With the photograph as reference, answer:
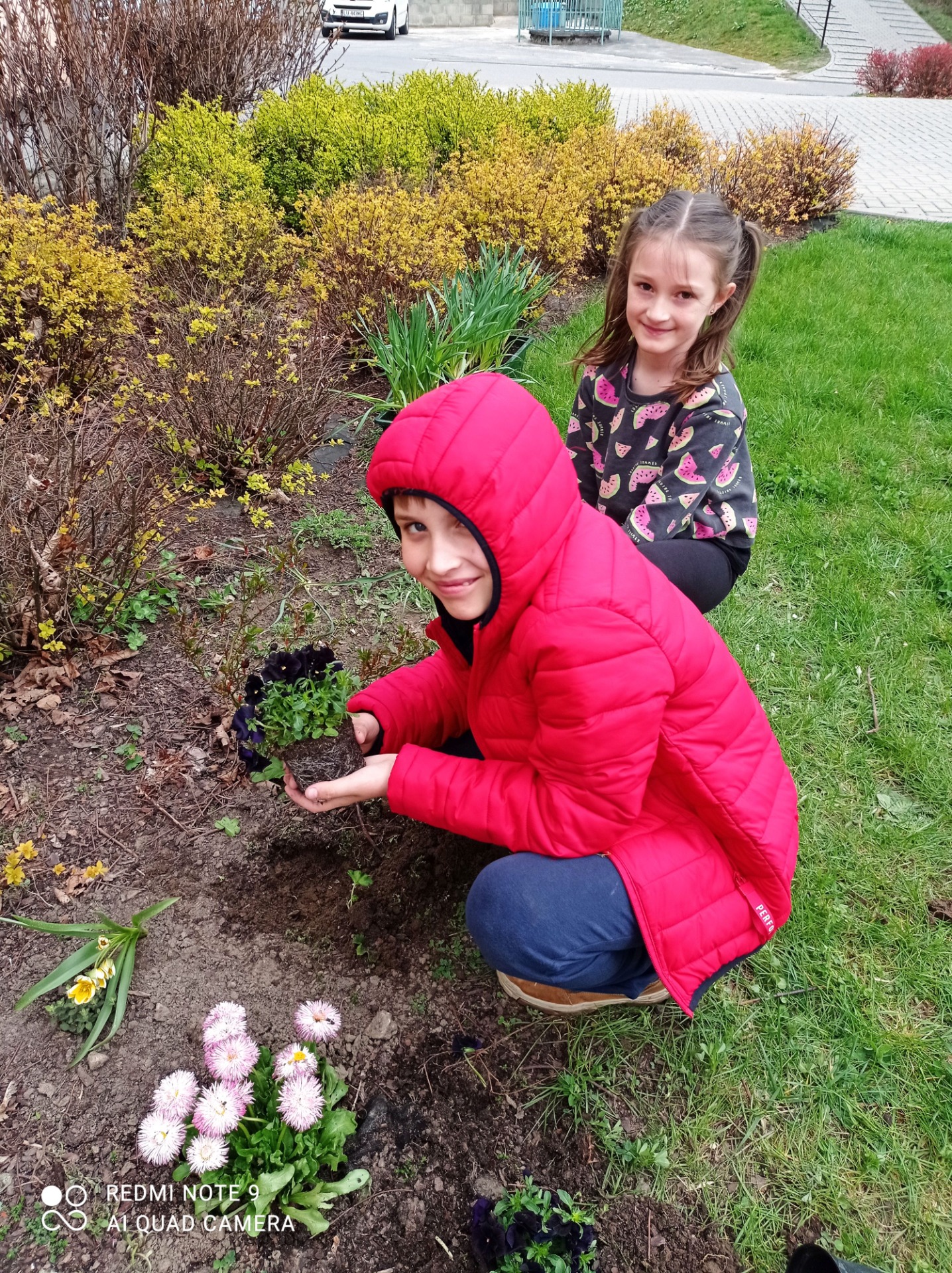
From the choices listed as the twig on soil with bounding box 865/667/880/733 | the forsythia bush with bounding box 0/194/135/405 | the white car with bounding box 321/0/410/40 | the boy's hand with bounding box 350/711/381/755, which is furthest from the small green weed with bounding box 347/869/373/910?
the white car with bounding box 321/0/410/40

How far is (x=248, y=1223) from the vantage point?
4.67 ft

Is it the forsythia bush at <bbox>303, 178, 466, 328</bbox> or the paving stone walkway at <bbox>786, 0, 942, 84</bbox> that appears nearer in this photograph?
the forsythia bush at <bbox>303, 178, 466, 328</bbox>

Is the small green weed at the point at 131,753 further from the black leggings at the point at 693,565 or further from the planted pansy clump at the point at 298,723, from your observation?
the black leggings at the point at 693,565

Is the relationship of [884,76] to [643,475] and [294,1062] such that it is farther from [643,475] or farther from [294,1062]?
[294,1062]

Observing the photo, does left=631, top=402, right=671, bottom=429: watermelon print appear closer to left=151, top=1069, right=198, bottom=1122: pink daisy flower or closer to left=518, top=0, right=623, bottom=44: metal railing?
left=151, top=1069, right=198, bottom=1122: pink daisy flower

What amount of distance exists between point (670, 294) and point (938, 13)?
101ft

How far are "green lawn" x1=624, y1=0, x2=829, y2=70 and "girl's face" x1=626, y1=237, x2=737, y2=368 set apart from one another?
876 inches

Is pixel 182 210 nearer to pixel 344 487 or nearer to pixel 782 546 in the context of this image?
pixel 344 487

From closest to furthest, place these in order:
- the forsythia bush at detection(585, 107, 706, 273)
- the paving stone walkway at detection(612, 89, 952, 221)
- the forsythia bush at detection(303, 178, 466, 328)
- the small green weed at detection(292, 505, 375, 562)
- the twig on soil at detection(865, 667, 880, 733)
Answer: the twig on soil at detection(865, 667, 880, 733) < the small green weed at detection(292, 505, 375, 562) < the forsythia bush at detection(303, 178, 466, 328) < the forsythia bush at detection(585, 107, 706, 273) < the paving stone walkway at detection(612, 89, 952, 221)

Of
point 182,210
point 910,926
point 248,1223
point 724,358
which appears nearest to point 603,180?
point 182,210

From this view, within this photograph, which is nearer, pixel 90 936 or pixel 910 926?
pixel 90 936

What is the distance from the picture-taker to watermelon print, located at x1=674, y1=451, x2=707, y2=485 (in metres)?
2.24

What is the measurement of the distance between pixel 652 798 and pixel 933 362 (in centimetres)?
458

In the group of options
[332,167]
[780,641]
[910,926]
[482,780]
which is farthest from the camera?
[332,167]
